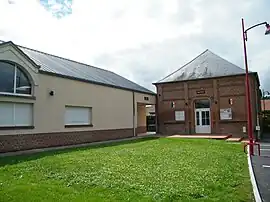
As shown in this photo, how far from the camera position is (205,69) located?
27875 mm

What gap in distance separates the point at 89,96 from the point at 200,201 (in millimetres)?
14702

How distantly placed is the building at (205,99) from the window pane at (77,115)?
10716mm

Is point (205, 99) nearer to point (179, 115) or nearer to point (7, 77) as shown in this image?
point (179, 115)

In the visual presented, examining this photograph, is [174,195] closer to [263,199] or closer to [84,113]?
[263,199]

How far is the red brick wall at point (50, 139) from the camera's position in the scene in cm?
1373

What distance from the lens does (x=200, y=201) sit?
5887 millimetres

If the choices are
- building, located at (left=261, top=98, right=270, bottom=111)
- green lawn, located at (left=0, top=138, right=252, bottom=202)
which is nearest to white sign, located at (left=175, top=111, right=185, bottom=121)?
green lawn, located at (left=0, top=138, right=252, bottom=202)

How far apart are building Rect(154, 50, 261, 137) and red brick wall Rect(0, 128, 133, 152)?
764cm

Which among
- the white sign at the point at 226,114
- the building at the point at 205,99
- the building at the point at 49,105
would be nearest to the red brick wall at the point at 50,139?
the building at the point at 49,105

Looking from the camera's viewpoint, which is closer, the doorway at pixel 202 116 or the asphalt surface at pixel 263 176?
the asphalt surface at pixel 263 176

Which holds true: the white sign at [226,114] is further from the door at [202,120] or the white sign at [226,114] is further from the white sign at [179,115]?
the white sign at [179,115]

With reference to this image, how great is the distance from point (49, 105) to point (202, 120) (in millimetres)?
15371

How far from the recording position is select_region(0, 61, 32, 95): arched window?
13.8 m

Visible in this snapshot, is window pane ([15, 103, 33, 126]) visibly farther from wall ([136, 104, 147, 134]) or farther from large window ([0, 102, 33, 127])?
wall ([136, 104, 147, 134])
